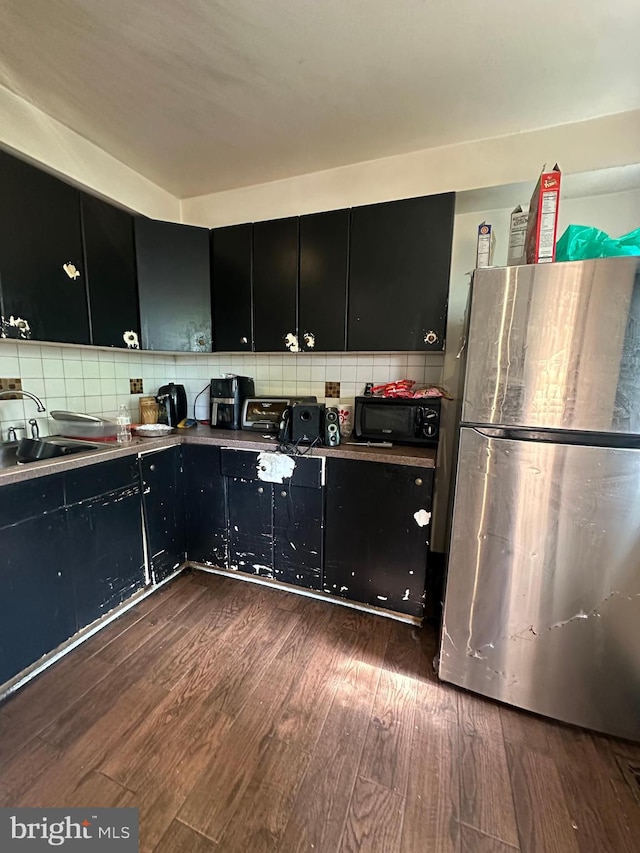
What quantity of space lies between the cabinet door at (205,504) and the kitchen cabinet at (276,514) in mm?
55

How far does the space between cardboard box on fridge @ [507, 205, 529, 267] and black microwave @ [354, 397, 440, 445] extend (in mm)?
675

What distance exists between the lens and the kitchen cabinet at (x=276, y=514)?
1.75 m

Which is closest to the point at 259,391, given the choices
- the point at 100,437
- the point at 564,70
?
the point at 100,437

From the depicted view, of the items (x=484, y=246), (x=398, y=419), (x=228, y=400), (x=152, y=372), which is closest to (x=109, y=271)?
(x=152, y=372)

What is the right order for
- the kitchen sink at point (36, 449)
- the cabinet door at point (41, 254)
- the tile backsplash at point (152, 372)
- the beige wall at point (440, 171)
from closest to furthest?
1. the cabinet door at point (41, 254)
2. the beige wall at point (440, 171)
3. the kitchen sink at point (36, 449)
4. the tile backsplash at point (152, 372)

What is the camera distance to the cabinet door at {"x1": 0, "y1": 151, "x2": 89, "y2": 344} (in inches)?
53.8

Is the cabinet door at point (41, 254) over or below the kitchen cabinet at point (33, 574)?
over

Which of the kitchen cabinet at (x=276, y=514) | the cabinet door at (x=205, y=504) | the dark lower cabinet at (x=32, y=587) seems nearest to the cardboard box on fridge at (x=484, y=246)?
the kitchen cabinet at (x=276, y=514)

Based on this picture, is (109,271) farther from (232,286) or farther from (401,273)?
(401,273)

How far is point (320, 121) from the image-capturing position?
1548 mm

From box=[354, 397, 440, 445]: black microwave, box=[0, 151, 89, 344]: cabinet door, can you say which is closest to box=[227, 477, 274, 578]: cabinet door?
box=[354, 397, 440, 445]: black microwave

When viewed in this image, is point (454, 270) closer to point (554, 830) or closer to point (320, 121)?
point (320, 121)

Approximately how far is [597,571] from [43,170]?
8.94 ft

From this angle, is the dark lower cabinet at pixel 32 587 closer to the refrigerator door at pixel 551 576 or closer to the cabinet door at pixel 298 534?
the cabinet door at pixel 298 534
